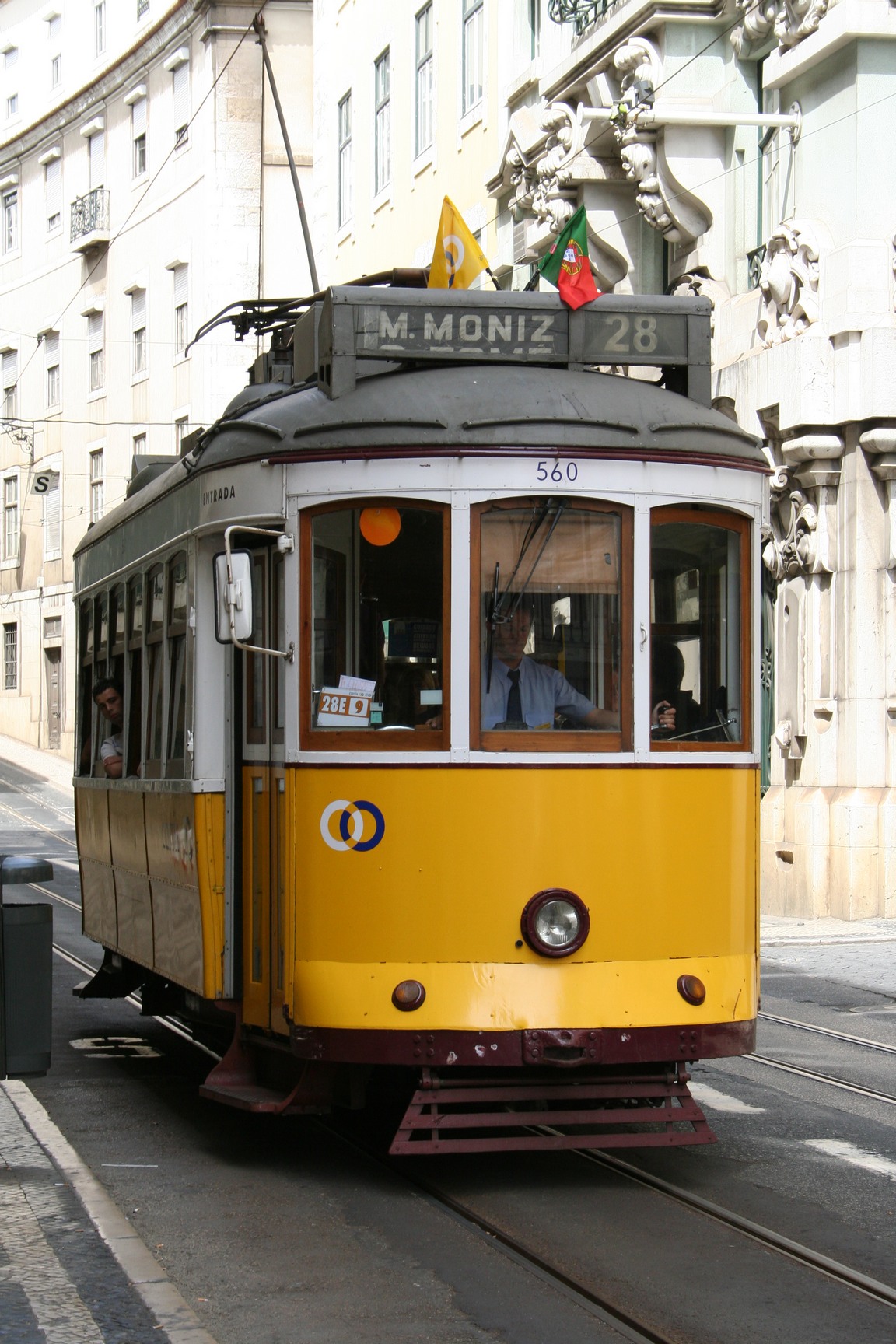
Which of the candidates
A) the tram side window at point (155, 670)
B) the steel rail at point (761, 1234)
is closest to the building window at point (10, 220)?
the tram side window at point (155, 670)

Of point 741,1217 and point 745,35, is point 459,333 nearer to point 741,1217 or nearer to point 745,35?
point 741,1217

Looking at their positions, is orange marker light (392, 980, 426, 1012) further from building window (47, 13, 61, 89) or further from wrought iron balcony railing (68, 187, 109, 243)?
building window (47, 13, 61, 89)

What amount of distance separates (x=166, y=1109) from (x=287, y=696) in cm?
269

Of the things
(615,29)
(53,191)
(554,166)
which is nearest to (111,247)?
(53,191)

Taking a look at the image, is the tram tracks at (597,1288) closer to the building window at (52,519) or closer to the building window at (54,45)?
the building window at (52,519)

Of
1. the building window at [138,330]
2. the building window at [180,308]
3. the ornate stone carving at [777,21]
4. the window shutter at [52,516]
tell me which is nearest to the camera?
the ornate stone carving at [777,21]

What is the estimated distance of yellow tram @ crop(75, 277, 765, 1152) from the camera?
22.9 feet

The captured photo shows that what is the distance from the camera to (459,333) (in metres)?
7.59

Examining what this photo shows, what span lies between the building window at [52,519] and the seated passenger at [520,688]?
43.2 m

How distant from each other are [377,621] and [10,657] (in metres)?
45.1

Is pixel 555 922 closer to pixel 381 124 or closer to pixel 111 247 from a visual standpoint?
pixel 381 124

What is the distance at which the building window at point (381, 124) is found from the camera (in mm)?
32875

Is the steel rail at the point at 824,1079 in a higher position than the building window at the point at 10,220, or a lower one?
lower

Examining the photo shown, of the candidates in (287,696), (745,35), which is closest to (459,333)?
(287,696)
